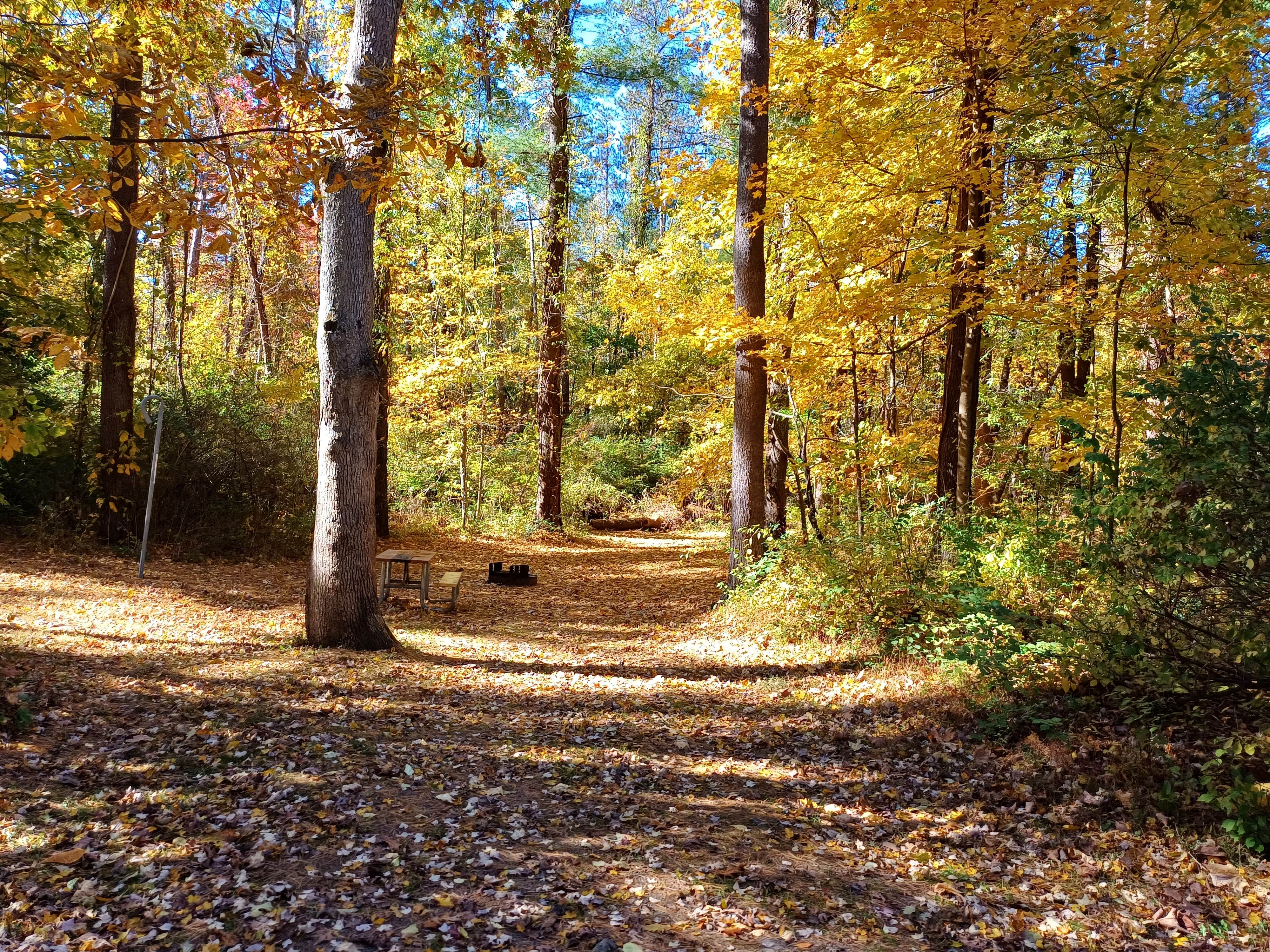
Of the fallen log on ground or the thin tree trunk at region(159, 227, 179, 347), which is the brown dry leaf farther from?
the fallen log on ground

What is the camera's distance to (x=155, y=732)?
15.2 ft

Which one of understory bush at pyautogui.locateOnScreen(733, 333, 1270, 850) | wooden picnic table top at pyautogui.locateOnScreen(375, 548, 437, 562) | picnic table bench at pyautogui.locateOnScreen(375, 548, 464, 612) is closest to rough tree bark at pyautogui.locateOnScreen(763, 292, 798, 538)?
picnic table bench at pyautogui.locateOnScreen(375, 548, 464, 612)

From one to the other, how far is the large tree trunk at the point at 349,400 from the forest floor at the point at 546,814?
22.2 inches

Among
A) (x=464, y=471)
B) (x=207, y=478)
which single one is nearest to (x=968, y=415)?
(x=207, y=478)

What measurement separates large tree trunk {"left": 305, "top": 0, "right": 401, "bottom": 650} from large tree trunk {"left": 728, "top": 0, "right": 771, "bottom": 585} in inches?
166

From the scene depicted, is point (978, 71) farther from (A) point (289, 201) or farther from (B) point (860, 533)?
(A) point (289, 201)

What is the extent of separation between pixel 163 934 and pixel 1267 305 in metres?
7.98

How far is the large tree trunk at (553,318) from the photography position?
55.1 ft

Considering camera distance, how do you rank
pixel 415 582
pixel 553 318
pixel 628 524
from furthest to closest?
pixel 628 524 → pixel 553 318 → pixel 415 582

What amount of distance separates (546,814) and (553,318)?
571 inches

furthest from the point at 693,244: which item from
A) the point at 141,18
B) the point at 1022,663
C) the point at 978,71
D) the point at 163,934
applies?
the point at 163,934

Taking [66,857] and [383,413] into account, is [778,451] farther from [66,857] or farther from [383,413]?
[66,857]

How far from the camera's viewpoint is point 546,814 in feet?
13.3

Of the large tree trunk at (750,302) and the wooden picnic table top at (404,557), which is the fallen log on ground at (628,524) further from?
the large tree trunk at (750,302)
